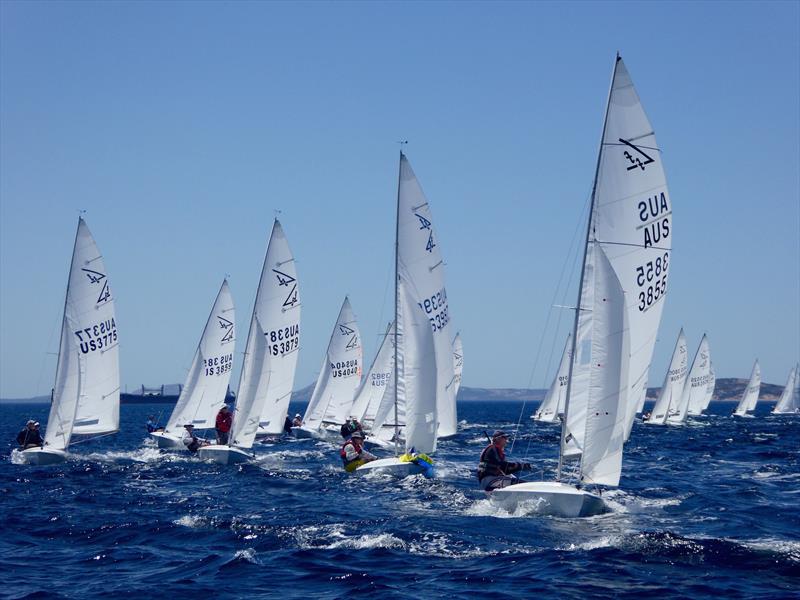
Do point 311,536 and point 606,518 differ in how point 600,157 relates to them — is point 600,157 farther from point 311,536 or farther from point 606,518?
point 311,536

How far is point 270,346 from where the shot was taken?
2909 centimetres

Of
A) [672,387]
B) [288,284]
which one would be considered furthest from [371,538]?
[672,387]

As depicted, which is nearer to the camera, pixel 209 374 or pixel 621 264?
pixel 621 264

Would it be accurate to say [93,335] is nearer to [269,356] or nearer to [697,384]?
[269,356]

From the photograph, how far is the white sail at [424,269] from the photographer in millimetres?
23891

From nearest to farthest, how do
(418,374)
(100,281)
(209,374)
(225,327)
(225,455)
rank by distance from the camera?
(418,374) < (225,455) < (100,281) < (209,374) < (225,327)

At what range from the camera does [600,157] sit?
52.8 feet

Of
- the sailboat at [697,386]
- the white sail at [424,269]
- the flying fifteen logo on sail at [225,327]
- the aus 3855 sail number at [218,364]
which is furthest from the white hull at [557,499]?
the sailboat at [697,386]

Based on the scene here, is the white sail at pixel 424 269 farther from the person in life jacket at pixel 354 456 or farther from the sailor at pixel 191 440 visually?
→ the sailor at pixel 191 440

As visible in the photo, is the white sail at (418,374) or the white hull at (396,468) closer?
the white hull at (396,468)

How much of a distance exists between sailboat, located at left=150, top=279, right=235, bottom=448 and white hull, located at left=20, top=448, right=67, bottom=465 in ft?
22.7

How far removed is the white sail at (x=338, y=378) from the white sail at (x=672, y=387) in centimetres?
2852

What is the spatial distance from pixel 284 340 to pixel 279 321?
66cm

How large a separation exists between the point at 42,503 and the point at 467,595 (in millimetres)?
11250
